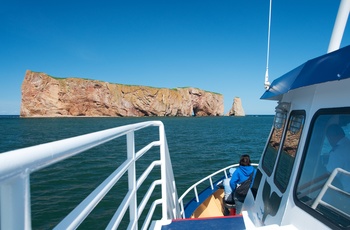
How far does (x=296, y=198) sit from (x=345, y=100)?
0.99 m

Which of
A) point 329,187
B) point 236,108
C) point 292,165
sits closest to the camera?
point 329,187

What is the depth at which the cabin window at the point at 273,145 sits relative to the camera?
126 inches

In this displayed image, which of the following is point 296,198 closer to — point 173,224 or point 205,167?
point 173,224

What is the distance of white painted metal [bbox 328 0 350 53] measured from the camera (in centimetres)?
281

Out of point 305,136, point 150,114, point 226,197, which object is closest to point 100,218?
point 226,197

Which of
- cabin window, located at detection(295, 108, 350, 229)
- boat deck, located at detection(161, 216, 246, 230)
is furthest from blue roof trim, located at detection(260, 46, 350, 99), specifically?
boat deck, located at detection(161, 216, 246, 230)

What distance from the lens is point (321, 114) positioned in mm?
2094

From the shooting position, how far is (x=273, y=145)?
3521 mm

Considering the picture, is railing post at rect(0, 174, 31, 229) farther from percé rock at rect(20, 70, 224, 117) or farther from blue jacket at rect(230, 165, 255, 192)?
percé rock at rect(20, 70, 224, 117)

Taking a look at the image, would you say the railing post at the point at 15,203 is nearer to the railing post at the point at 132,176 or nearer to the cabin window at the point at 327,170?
the railing post at the point at 132,176

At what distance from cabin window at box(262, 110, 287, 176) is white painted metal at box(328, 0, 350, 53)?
1054 mm

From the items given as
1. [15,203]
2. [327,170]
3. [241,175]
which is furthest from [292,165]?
[241,175]

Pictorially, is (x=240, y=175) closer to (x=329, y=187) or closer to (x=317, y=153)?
(x=317, y=153)

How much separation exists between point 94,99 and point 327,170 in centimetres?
9318
